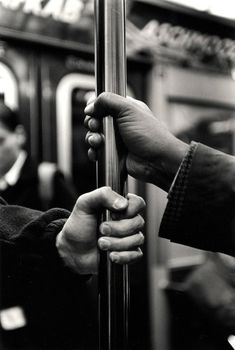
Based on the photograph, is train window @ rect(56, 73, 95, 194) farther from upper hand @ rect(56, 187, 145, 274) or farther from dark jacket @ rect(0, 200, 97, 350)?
upper hand @ rect(56, 187, 145, 274)

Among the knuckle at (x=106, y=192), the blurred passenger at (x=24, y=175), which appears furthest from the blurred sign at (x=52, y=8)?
the knuckle at (x=106, y=192)

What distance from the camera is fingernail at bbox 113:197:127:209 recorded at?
0.81 meters

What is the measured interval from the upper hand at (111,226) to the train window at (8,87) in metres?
1.56

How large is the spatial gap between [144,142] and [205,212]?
0.60 ft

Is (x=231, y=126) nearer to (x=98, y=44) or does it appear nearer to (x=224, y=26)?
(x=224, y=26)

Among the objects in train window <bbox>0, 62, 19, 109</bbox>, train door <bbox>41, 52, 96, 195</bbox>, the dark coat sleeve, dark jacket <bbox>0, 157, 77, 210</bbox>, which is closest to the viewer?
the dark coat sleeve

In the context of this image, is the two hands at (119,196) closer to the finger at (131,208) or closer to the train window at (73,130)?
the finger at (131,208)

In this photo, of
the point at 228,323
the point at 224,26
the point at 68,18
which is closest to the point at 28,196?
the point at 68,18

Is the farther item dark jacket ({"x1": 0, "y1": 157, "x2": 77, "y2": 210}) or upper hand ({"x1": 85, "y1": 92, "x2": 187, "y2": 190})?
dark jacket ({"x1": 0, "y1": 157, "x2": 77, "y2": 210})

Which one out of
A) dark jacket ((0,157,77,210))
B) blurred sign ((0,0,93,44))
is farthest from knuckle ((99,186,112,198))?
blurred sign ((0,0,93,44))

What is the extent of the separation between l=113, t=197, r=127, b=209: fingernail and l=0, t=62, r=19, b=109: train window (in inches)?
72.8

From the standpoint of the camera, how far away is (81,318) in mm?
1880

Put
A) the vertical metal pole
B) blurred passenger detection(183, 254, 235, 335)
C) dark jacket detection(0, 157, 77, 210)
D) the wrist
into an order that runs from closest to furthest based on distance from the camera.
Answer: the vertical metal pole
the wrist
blurred passenger detection(183, 254, 235, 335)
dark jacket detection(0, 157, 77, 210)

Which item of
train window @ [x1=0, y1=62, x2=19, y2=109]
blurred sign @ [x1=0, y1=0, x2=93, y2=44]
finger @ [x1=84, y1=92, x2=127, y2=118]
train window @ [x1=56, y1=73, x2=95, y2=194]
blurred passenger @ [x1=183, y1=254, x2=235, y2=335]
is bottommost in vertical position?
blurred passenger @ [x1=183, y1=254, x2=235, y2=335]
